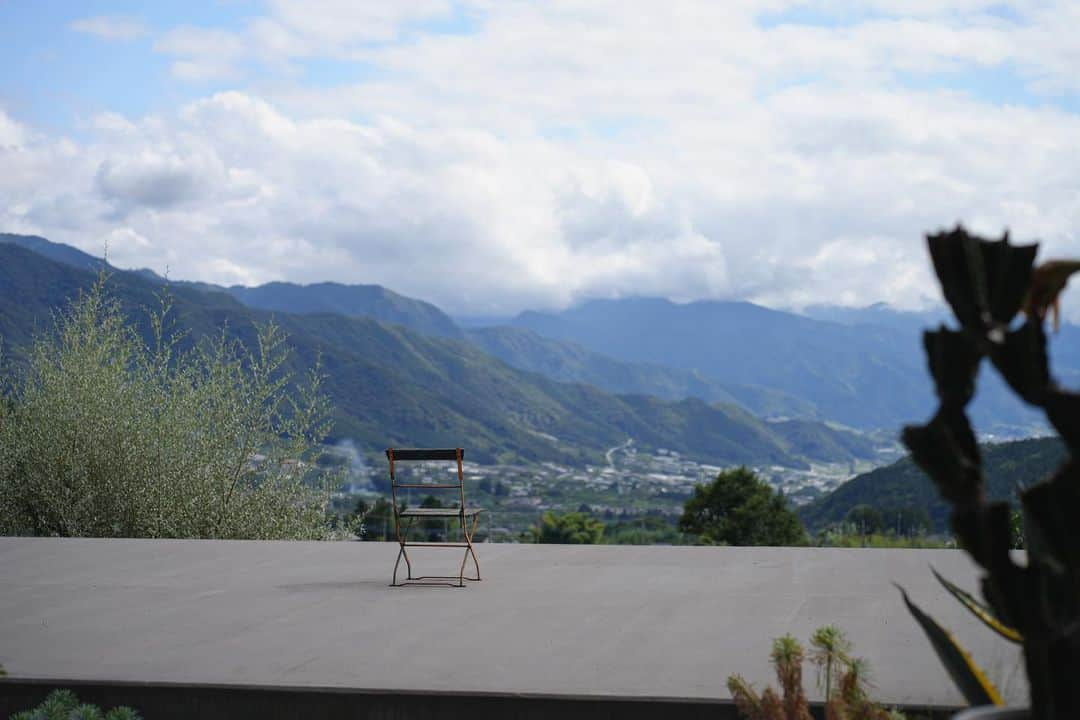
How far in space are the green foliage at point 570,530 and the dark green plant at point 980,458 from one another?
43.7ft

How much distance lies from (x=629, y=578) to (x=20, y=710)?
2.83 meters

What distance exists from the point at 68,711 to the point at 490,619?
1616 mm

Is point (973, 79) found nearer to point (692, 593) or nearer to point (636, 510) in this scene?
point (692, 593)

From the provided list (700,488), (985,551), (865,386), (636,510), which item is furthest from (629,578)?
(865,386)

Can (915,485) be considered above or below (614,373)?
below

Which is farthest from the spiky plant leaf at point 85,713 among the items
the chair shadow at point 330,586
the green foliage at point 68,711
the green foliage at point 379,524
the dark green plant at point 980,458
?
the green foliage at point 379,524

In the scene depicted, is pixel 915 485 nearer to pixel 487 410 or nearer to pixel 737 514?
pixel 737 514

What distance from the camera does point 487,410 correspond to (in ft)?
223

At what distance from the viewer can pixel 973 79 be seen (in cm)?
757

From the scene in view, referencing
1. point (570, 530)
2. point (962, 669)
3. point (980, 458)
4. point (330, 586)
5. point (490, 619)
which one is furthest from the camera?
point (570, 530)

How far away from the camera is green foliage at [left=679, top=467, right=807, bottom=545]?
17.4m

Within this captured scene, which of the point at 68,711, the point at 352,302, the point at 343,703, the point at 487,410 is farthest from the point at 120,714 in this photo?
the point at 352,302

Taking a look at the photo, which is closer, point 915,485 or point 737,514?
point 737,514

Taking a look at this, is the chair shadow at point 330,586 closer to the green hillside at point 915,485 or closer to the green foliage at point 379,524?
the green foliage at point 379,524
